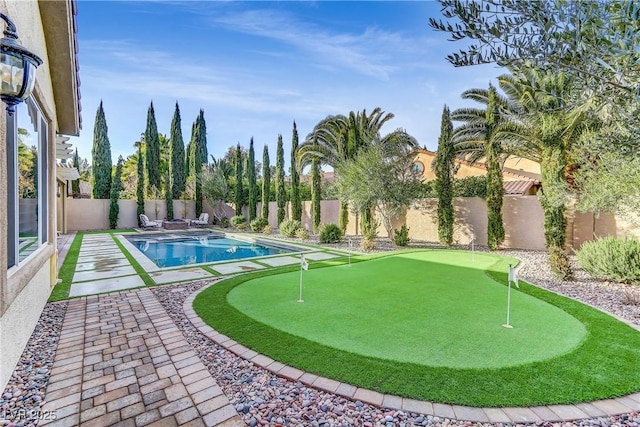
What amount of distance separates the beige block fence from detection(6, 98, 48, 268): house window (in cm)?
1356

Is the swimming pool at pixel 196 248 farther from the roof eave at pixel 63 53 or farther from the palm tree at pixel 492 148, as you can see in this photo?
the palm tree at pixel 492 148

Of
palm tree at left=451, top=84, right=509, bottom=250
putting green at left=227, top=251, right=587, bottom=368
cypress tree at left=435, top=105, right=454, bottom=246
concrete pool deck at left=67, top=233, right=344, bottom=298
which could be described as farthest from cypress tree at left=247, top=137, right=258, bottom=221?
putting green at left=227, top=251, right=587, bottom=368

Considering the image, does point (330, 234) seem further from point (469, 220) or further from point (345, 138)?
point (469, 220)

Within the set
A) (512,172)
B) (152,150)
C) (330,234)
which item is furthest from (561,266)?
(152,150)

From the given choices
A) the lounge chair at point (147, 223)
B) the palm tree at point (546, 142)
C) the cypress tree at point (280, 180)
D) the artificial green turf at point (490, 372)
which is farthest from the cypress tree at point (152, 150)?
the artificial green turf at point (490, 372)

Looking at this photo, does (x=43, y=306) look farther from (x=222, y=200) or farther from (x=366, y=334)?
(x=222, y=200)

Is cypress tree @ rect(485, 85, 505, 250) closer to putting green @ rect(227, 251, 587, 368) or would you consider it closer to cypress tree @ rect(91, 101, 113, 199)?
putting green @ rect(227, 251, 587, 368)

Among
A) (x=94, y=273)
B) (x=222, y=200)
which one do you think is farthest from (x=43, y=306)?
(x=222, y=200)

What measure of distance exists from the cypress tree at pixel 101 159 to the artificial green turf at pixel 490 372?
29150mm

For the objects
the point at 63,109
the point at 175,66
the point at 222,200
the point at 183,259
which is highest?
the point at 175,66

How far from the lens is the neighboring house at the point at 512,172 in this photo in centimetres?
1859

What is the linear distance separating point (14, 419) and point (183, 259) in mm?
10541

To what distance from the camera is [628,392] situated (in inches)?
115

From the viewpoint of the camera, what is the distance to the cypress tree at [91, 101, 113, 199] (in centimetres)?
2655
